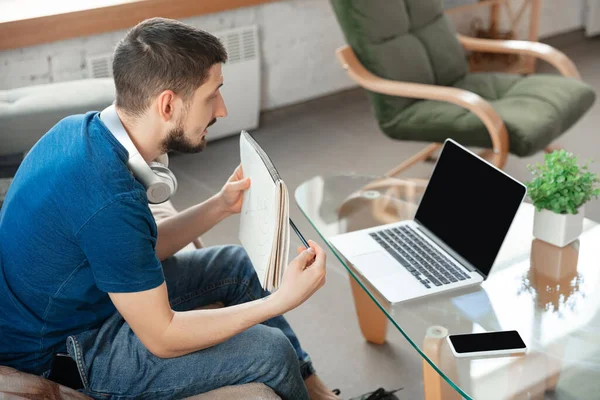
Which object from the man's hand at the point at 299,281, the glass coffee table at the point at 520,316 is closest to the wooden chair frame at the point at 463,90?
the glass coffee table at the point at 520,316

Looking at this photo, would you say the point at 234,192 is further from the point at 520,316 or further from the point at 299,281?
the point at 520,316

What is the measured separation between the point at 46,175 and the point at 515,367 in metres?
0.94

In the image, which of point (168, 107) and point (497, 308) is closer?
point (168, 107)

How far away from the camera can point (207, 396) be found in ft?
4.71

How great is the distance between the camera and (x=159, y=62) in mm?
1379

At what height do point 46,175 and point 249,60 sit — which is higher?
point 46,175

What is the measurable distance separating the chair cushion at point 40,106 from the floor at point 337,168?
2.54ft

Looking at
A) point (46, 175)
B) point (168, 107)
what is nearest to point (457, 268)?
point (168, 107)

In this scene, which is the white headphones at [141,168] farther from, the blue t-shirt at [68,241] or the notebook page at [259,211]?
the notebook page at [259,211]

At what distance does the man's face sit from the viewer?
4.68ft

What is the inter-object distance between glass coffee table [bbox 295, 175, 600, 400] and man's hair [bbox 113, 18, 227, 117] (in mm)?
614

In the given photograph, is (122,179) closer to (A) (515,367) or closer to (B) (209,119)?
(B) (209,119)

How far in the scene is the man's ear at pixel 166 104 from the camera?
138 centimetres

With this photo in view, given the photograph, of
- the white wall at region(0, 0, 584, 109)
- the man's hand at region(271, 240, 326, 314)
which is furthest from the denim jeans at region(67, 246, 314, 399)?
the white wall at region(0, 0, 584, 109)
